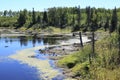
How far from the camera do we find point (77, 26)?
648 feet

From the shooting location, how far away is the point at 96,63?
48.2 m

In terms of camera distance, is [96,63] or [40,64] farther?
[40,64]

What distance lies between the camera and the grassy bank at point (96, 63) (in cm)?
4181

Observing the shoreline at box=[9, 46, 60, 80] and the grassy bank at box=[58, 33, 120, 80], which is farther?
the shoreline at box=[9, 46, 60, 80]

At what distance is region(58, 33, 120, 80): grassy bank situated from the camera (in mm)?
41809

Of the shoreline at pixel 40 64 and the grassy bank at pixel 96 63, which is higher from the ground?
the grassy bank at pixel 96 63

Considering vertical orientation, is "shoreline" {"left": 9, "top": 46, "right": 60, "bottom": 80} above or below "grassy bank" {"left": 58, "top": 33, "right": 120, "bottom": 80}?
below

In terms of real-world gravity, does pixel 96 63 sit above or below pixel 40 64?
above

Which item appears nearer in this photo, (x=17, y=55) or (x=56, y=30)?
(x=17, y=55)

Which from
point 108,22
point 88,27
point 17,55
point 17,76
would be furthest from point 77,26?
point 17,76

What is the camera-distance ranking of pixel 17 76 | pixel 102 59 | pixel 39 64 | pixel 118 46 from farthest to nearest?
1. pixel 39 64
2. pixel 17 76
3. pixel 118 46
4. pixel 102 59

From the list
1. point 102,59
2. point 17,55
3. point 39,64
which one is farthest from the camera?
point 17,55

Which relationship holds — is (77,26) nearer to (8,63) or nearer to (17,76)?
(8,63)

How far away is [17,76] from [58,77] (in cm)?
856
